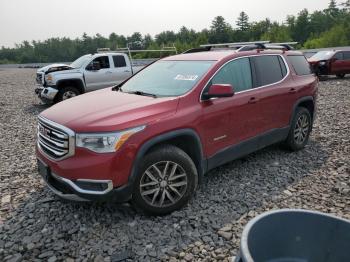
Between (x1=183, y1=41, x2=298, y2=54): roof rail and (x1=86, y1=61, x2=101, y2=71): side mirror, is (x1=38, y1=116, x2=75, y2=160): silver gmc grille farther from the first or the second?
(x1=86, y1=61, x2=101, y2=71): side mirror

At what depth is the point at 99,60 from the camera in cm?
1220

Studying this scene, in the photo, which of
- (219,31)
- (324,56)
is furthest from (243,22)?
(324,56)

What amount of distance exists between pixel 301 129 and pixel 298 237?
3.97 metres

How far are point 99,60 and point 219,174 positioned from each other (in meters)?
8.69

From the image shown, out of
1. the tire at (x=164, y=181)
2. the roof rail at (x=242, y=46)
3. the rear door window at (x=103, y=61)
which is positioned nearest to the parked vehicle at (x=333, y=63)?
the rear door window at (x=103, y=61)

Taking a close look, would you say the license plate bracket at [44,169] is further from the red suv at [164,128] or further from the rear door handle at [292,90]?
the rear door handle at [292,90]

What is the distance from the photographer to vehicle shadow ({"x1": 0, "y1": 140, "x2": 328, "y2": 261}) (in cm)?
325

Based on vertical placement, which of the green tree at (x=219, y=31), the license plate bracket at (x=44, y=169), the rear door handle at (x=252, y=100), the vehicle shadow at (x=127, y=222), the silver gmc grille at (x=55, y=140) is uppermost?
the green tree at (x=219, y=31)

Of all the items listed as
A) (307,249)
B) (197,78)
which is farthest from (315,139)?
(307,249)

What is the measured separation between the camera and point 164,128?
11.6 ft

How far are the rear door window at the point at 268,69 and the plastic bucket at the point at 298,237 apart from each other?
117 inches

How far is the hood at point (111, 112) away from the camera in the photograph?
331 centimetres

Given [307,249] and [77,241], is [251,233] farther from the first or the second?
[77,241]

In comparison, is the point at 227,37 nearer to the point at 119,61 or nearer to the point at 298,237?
the point at 119,61
